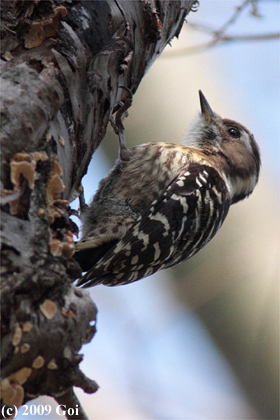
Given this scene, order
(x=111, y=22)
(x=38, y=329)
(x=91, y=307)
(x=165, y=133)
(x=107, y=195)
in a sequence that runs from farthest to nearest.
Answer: (x=165, y=133)
(x=107, y=195)
(x=111, y=22)
(x=91, y=307)
(x=38, y=329)

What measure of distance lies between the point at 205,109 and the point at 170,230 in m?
1.31

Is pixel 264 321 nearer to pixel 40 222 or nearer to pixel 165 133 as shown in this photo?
pixel 165 133

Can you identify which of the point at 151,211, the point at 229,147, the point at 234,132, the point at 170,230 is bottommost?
the point at 170,230

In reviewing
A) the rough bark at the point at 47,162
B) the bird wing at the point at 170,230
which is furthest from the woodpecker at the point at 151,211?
the rough bark at the point at 47,162

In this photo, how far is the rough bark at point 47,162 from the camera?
3.25ft

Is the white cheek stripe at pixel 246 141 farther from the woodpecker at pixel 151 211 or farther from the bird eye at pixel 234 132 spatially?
the woodpecker at pixel 151 211

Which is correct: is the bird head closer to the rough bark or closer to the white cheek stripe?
the white cheek stripe

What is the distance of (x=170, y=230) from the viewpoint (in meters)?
2.39

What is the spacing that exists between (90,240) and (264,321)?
1.32 m

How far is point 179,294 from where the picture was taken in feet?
10.6

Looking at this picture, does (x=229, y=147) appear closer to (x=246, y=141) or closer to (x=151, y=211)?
(x=246, y=141)

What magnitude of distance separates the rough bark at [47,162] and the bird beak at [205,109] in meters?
1.60

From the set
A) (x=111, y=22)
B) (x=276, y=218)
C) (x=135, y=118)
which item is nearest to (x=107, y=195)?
(x=135, y=118)

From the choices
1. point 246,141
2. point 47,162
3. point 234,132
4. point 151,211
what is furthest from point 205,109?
point 47,162
